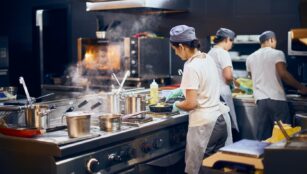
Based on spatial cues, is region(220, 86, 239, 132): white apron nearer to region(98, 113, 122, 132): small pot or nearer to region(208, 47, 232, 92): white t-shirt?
region(208, 47, 232, 92): white t-shirt

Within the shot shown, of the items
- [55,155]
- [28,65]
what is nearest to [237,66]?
[28,65]

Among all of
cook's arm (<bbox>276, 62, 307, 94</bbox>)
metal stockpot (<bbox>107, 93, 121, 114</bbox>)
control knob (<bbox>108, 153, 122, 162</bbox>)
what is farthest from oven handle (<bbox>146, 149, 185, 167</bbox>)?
cook's arm (<bbox>276, 62, 307, 94</bbox>)

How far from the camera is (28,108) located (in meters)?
3.00

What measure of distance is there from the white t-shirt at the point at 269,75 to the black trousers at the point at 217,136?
56.6 inches

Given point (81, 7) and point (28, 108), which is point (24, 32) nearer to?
point (81, 7)

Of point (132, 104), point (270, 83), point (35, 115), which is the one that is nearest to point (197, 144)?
point (132, 104)

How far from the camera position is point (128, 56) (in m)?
5.92

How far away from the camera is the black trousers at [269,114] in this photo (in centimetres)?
489

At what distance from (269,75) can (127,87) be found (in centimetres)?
190

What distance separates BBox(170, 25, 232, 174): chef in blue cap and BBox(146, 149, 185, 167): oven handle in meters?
0.15

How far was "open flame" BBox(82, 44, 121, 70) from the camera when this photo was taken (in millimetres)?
6078

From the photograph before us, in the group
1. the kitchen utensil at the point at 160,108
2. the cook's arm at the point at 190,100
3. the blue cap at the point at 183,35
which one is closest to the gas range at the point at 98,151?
the kitchen utensil at the point at 160,108

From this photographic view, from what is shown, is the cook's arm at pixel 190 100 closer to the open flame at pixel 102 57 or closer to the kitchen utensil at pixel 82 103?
the kitchen utensil at pixel 82 103

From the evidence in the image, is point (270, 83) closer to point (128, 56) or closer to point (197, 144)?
point (197, 144)
